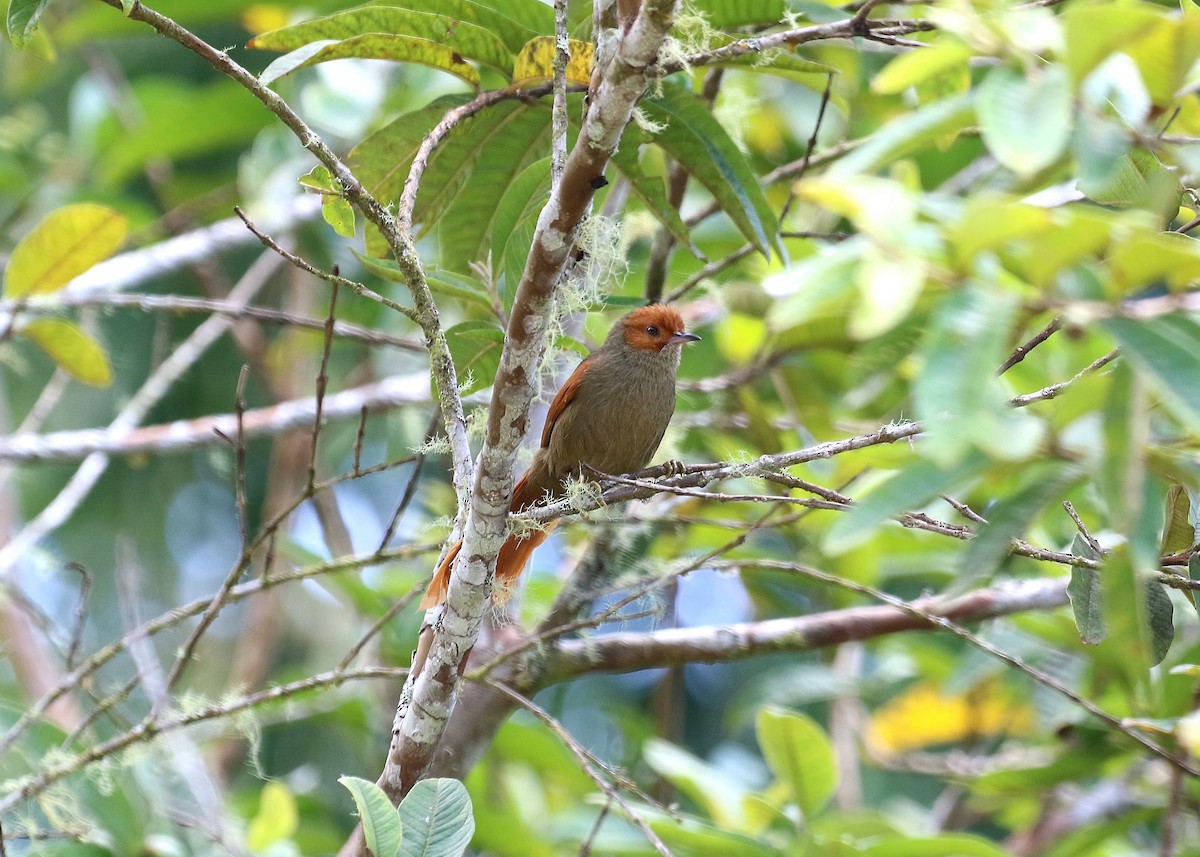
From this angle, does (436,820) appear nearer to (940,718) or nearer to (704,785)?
(704,785)

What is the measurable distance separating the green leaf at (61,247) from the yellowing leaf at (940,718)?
4.32 m

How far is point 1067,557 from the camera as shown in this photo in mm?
2430

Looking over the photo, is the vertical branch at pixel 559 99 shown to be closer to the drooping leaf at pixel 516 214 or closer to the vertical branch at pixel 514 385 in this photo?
the vertical branch at pixel 514 385

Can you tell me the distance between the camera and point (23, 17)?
94.9 inches

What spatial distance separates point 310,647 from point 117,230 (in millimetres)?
4263

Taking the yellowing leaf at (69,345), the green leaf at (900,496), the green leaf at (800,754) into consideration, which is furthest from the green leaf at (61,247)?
the green leaf at (900,496)

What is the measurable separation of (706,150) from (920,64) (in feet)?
4.49

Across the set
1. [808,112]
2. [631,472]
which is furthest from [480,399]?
[808,112]

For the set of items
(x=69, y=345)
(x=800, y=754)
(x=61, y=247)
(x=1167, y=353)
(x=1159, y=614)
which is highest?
(x=1167, y=353)

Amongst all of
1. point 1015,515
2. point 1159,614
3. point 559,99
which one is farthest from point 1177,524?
point 559,99

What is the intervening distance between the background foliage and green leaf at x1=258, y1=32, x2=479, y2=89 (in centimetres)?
1

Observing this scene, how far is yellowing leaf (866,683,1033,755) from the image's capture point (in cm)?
586

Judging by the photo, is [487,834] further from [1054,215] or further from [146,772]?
[1054,215]

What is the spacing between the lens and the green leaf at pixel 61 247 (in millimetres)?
3641
